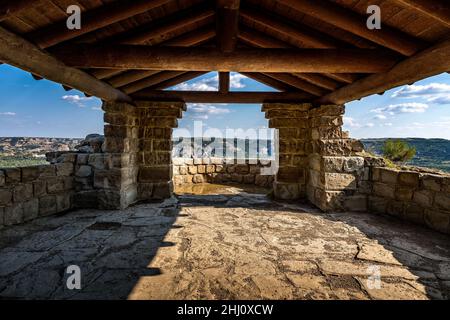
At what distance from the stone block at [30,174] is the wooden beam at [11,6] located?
2.68 meters

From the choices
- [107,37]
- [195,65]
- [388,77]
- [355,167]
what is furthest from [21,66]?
[355,167]

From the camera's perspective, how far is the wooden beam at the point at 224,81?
4.39 meters

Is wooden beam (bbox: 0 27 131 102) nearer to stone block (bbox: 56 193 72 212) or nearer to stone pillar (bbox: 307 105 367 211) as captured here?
stone block (bbox: 56 193 72 212)

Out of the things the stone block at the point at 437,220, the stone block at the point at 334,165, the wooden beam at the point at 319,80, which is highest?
the wooden beam at the point at 319,80

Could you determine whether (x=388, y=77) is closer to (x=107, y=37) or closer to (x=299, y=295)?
(x=299, y=295)

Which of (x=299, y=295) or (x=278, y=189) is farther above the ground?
(x=278, y=189)

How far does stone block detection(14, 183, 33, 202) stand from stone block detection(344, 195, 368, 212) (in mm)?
5481

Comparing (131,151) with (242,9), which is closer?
(242,9)

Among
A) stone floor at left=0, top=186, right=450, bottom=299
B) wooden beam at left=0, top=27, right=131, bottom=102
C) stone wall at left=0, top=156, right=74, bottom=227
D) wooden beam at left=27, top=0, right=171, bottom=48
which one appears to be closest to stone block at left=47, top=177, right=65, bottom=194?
stone wall at left=0, top=156, right=74, bottom=227

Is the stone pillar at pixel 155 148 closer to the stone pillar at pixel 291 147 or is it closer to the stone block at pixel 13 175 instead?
the stone block at pixel 13 175

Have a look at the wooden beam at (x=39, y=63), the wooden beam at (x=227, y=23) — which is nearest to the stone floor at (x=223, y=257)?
the wooden beam at (x=39, y=63)

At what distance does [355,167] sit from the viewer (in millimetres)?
4648

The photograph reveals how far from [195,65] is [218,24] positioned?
1.82 feet

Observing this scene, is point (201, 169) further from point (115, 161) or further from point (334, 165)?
point (334, 165)
